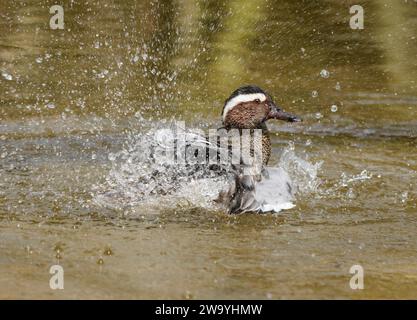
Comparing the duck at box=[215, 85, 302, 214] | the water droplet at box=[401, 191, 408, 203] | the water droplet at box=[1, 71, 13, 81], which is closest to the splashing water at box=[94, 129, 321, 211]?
the duck at box=[215, 85, 302, 214]

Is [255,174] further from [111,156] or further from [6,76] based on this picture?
[6,76]

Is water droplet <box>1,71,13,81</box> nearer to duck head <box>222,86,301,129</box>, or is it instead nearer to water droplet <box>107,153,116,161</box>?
water droplet <box>107,153,116,161</box>

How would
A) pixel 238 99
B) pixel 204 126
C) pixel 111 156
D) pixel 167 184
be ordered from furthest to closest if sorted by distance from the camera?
pixel 204 126 < pixel 111 156 < pixel 238 99 < pixel 167 184

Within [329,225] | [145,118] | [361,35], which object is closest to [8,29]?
[145,118]

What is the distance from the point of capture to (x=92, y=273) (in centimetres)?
510

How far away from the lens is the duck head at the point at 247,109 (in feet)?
22.9

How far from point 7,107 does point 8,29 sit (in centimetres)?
233

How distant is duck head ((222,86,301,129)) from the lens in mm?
6969

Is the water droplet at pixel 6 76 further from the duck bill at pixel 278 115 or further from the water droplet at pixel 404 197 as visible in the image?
the water droplet at pixel 404 197

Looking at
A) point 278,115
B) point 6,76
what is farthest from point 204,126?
point 6,76

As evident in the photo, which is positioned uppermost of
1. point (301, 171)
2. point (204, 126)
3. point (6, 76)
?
point (6, 76)

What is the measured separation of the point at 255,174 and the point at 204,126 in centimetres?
177

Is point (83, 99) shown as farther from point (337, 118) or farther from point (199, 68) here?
point (337, 118)

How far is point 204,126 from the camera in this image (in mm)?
8398
